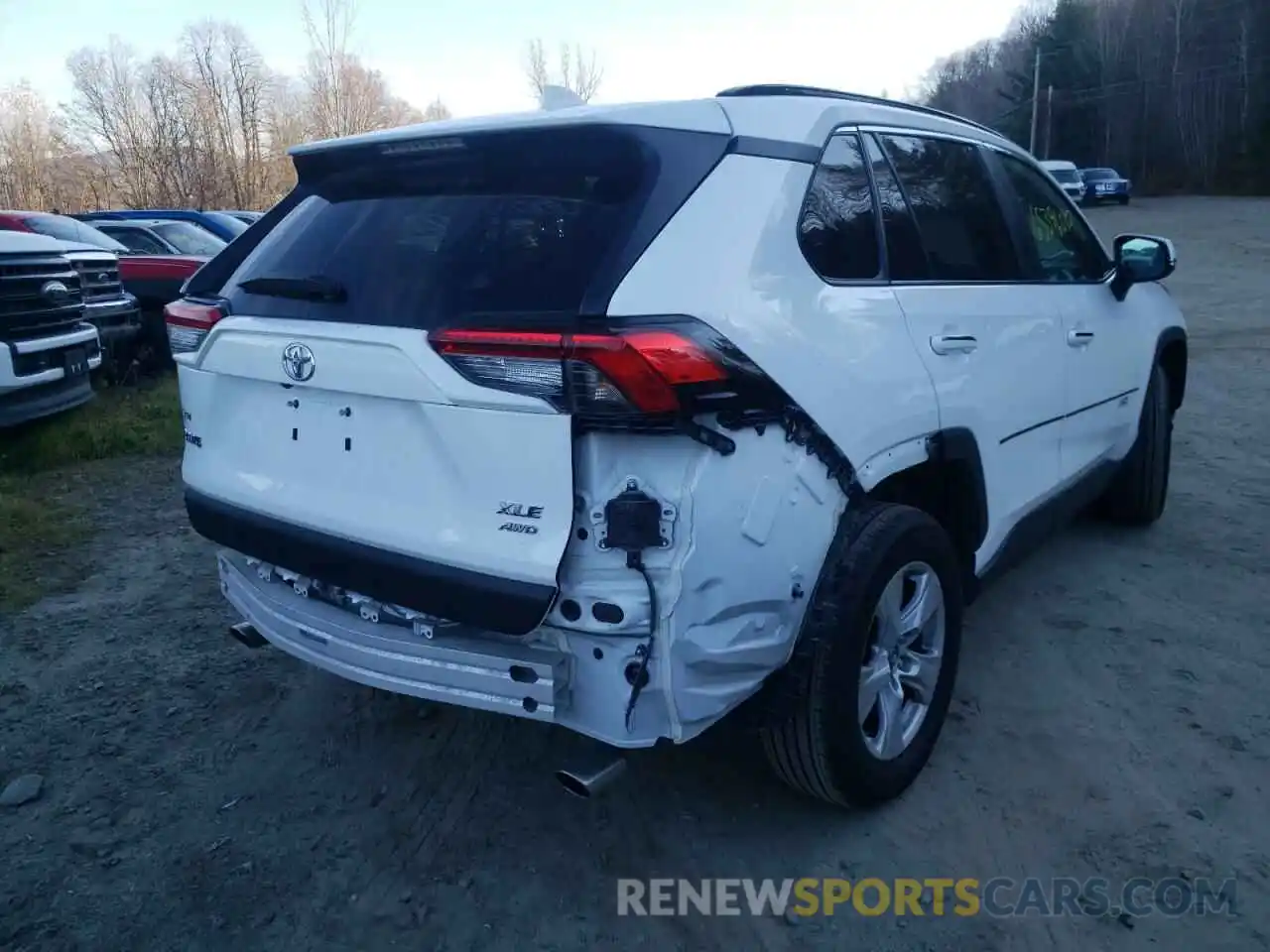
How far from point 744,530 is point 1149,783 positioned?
5.34 feet

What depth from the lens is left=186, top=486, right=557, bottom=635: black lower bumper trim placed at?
2.17 metres

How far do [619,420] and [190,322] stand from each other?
153cm

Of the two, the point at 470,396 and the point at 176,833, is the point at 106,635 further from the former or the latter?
the point at 470,396

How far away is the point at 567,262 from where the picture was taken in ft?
7.32

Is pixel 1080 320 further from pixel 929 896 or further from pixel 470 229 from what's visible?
pixel 470 229

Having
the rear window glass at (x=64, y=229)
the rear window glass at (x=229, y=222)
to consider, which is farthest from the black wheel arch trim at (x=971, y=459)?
the rear window glass at (x=229, y=222)

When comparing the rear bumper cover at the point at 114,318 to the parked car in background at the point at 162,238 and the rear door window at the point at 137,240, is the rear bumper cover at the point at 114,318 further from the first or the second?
the rear door window at the point at 137,240

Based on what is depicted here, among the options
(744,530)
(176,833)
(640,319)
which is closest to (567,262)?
(640,319)

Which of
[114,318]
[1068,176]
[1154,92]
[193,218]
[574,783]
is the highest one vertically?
[1154,92]

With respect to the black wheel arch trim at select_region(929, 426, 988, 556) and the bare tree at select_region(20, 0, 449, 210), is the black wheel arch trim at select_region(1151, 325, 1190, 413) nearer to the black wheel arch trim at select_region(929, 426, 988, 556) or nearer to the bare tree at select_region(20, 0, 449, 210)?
the black wheel arch trim at select_region(929, 426, 988, 556)

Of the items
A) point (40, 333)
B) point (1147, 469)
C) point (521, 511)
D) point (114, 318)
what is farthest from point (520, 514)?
point (114, 318)

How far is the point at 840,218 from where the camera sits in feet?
8.79

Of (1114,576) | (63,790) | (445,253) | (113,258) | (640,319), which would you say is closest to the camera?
(640,319)

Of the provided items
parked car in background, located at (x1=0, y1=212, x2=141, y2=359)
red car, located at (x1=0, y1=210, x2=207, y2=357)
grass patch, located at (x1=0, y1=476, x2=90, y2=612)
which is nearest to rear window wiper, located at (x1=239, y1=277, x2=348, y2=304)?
grass patch, located at (x1=0, y1=476, x2=90, y2=612)
